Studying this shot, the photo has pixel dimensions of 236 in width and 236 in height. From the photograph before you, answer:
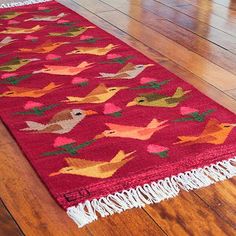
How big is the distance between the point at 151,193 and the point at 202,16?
1.65m

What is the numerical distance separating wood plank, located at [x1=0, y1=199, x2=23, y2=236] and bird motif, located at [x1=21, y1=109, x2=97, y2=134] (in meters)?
0.38

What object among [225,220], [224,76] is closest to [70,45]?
[224,76]

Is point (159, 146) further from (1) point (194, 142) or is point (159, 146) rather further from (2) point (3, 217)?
(2) point (3, 217)

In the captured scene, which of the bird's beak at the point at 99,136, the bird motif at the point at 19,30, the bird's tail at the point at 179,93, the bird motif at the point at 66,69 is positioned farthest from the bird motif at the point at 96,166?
the bird motif at the point at 19,30

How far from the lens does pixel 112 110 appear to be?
1.81 m

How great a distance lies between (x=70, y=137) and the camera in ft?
5.40

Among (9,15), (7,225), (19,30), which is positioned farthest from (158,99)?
(9,15)

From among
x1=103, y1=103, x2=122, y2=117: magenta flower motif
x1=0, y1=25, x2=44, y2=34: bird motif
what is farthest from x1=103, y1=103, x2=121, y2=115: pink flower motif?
x1=0, y1=25, x2=44, y2=34: bird motif

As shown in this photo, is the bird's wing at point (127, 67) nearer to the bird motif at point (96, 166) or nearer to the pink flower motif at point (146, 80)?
the pink flower motif at point (146, 80)

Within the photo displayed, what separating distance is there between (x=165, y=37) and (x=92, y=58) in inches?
17.3

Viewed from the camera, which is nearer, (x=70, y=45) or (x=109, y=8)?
(x=70, y=45)

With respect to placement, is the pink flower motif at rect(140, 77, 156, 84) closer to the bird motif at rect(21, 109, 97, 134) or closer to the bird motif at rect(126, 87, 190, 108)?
the bird motif at rect(126, 87, 190, 108)

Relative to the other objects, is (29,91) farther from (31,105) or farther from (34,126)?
(34,126)

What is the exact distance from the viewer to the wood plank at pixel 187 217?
128 cm
